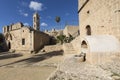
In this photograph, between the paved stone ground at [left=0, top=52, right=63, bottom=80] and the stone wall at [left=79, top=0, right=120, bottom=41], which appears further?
the paved stone ground at [left=0, top=52, right=63, bottom=80]

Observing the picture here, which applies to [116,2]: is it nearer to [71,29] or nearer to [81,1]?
[81,1]

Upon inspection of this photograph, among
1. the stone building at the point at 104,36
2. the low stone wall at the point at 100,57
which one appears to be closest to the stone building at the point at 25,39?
the stone building at the point at 104,36

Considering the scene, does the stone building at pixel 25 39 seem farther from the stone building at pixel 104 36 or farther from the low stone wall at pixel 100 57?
the low stone wall at pixel 100 57

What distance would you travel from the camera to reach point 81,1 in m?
13.4

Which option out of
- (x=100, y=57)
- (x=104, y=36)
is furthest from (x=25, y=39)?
(x=100, y=57)

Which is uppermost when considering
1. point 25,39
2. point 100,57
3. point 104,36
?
point 25,39

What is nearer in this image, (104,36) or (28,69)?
(104,36)

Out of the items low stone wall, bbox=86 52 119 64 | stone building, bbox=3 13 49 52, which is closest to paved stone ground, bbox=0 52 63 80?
low stone wall, bbox=86 52 119 64

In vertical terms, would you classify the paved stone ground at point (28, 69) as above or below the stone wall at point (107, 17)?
below

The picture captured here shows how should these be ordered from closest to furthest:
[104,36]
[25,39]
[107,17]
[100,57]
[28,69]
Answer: [100,57]
[104,36]
[107,17]
[28,69]
[25,39]

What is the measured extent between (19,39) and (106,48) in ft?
68.6

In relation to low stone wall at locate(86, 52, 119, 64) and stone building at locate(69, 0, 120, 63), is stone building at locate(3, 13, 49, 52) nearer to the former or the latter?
stone building at locate(69, 0, 120, 63)

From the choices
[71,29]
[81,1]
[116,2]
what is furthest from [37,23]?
[116,2]

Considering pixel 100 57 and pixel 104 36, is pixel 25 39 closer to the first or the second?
pixel 104 36
